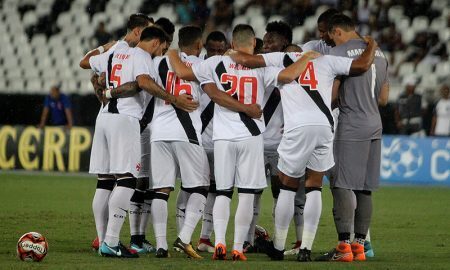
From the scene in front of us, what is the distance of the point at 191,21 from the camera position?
27219 millimetres

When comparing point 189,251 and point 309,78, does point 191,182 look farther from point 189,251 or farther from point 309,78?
point 309,78

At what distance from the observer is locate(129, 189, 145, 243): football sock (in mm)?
10406

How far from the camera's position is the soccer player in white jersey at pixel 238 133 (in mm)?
9422

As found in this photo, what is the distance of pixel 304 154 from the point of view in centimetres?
945

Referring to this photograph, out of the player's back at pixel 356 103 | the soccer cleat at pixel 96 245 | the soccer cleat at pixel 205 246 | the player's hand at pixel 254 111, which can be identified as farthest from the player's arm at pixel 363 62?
the soccer cleat at pixel 96 245

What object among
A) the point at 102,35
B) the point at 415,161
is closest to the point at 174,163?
the point at 415,161

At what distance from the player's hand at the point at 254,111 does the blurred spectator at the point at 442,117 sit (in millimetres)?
12118

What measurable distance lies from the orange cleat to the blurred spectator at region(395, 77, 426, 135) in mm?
11236

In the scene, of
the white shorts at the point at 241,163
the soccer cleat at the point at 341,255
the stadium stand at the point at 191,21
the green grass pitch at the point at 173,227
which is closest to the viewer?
the green grass pitch at the point at 173,227

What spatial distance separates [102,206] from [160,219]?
71 cm

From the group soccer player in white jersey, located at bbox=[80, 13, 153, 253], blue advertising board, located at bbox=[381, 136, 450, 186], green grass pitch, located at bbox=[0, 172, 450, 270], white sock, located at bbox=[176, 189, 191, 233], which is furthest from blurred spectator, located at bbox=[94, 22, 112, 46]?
white sock, located at bbox=[176, 189, 191, 233]

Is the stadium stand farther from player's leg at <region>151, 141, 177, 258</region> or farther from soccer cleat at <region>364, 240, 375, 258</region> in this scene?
player's leg at <region>151, 141, 177, 258</region>

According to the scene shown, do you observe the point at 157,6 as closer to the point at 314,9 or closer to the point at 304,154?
the point at 314,9

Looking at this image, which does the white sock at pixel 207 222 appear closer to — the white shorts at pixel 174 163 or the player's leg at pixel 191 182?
the player's leg at pixel 191 182
